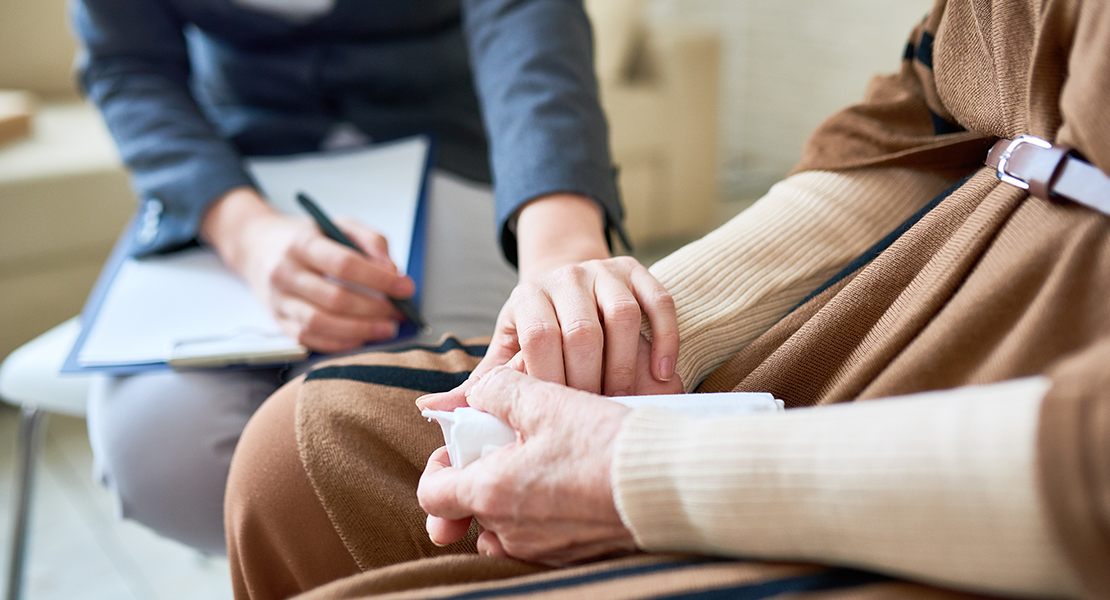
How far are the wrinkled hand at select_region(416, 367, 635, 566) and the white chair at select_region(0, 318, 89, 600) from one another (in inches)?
24.5

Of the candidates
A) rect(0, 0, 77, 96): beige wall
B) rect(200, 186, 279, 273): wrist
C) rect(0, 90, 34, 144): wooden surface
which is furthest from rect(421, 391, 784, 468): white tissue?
rect(0, 0, 77, 96): beige wall

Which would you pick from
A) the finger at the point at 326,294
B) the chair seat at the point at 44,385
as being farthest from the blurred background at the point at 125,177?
the finger at the point at 326,294

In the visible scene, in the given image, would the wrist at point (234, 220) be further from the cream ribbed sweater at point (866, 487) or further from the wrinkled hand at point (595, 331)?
the cream ribbed sweater at point (866, 487)

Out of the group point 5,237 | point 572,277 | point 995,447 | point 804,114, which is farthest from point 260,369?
point 804,114

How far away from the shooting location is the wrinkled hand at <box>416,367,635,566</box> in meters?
0.36

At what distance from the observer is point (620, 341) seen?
0.45m

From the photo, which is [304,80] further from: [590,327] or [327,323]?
[590,327]

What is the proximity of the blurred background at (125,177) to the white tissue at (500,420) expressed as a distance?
0.95 m

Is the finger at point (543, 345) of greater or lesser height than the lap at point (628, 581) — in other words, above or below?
above

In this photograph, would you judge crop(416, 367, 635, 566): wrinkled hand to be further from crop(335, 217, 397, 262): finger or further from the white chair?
the white chair

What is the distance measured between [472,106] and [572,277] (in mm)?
564

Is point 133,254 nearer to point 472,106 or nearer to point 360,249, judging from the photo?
point 360,249

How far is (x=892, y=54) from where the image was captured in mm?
2826

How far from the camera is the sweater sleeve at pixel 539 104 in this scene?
0.67 meters
